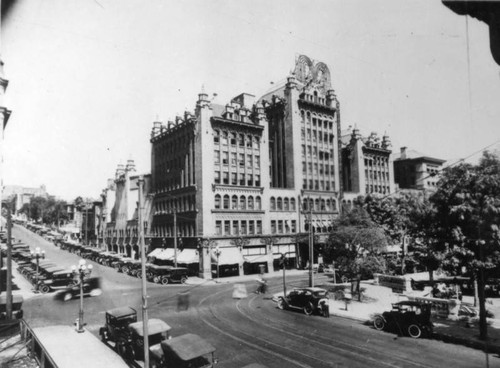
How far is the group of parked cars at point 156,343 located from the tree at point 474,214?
13.0 meters

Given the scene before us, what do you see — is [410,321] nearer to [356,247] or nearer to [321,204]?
[356,247]

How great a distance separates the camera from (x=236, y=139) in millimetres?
50281

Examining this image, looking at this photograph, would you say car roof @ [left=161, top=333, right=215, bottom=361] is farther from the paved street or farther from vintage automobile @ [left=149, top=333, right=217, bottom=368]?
the paved street

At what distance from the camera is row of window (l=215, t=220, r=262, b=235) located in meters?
47.0

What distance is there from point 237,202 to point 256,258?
322 inches

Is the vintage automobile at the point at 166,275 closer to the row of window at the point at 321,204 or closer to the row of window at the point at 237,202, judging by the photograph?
the row of window at the point at 237,202

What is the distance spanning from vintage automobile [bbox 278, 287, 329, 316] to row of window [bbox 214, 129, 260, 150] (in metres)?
28.1

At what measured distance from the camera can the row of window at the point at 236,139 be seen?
49000 millimetres

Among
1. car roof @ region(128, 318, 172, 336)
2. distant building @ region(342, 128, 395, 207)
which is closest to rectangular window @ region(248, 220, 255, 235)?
distant building @ region(342, 128, 395, 207)

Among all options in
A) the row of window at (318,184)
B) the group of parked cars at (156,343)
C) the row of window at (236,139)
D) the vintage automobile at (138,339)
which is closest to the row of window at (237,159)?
the row of window at (236,139)

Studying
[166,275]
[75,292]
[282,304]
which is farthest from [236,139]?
[282,304]

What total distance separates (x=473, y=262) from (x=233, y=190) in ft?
113

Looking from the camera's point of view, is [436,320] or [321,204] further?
[321,204]

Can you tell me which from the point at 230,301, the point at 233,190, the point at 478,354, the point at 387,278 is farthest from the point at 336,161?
the point at 478,354
